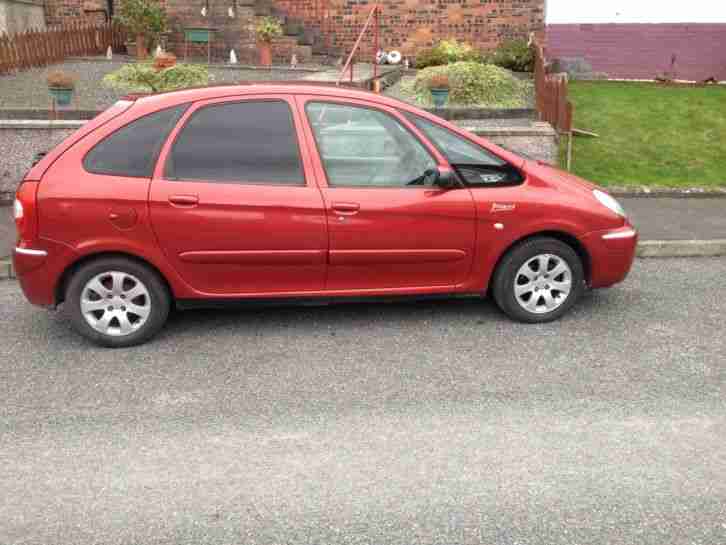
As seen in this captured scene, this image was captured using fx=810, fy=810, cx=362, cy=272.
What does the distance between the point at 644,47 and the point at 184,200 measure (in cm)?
1568

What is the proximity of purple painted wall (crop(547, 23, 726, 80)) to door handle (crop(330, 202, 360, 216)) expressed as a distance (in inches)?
577

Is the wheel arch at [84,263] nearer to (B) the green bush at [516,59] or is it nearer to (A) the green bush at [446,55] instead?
(A) the green bush at [446,55]

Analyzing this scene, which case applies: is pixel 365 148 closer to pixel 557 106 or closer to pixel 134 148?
pixel 134 148

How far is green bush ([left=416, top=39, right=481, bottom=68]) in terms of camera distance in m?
17.6

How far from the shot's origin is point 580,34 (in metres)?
18.6

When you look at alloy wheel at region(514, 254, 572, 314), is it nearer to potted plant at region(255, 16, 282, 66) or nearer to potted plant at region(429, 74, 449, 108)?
potted plant at region(429, 74, 449, 108)

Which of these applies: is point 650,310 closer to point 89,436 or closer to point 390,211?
point 390,211

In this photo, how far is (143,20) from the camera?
19578mm

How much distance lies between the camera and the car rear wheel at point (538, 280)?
19.4 ft

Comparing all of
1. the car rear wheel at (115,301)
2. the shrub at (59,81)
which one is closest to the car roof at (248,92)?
the car rear wheel at (115,301)

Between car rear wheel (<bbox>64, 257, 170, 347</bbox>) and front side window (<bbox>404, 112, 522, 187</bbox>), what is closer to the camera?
car rear wheel (<bbox>64, 257, 170, 347</bbox>)

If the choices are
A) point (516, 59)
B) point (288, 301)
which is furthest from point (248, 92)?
point (516, 59)

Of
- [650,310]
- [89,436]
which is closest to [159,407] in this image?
[89,436]

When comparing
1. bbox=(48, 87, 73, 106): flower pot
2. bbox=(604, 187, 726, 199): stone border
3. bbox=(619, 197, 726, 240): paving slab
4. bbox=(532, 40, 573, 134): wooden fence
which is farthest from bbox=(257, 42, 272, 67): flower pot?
bbox=(619, 197, 726, 240): paving slab
